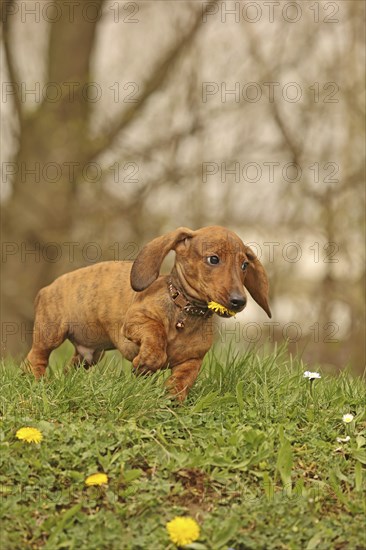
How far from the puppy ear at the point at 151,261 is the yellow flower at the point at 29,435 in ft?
3.28

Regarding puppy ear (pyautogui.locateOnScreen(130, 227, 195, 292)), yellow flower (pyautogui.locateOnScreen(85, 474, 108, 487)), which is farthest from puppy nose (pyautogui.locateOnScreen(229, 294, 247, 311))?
yellow flower (pyautogui.locateOnScreen(85, 474, 108, 487))

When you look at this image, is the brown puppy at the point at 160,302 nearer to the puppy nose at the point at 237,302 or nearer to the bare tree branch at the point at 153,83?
the puppy nose at the point at 237,302

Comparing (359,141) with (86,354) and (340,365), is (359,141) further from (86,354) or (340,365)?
(86,354)

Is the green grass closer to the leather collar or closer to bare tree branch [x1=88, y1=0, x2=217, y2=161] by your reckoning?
the leather collar

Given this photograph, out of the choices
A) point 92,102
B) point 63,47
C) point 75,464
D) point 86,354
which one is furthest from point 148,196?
point 75,464

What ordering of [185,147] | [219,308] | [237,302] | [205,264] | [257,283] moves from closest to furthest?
[237,302], [219,308], [205,264], [257,283], [185,147]

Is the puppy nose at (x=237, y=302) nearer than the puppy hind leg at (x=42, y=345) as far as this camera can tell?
Yes

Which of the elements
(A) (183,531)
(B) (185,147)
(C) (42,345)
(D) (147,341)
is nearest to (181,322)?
(D) (147,341)

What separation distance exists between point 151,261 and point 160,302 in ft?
0.77

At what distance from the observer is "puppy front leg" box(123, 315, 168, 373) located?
439 centimetres

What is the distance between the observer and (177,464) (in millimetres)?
4000

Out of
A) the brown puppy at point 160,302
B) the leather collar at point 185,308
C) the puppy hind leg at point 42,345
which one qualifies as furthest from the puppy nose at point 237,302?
the puppy hind leg at point 42,345

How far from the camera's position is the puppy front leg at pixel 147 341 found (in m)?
4.39

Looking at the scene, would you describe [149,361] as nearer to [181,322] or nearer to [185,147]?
[181,322]
